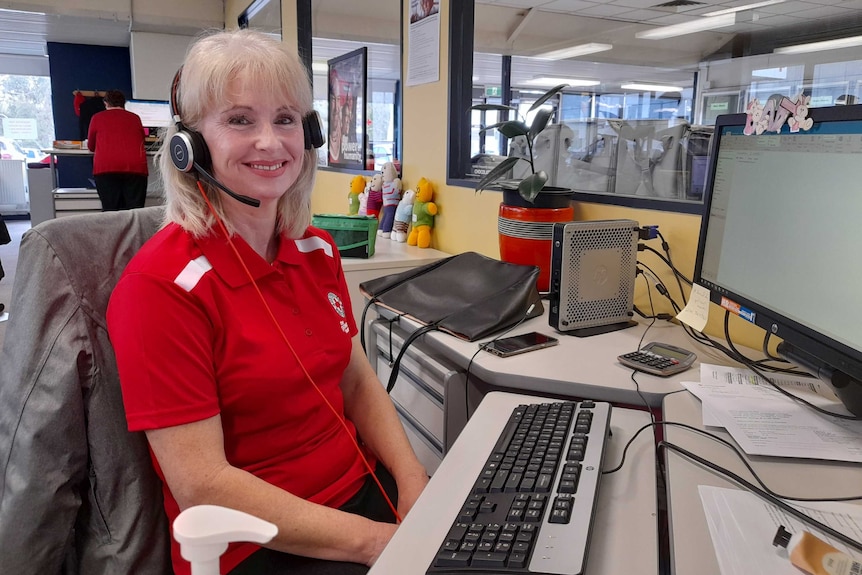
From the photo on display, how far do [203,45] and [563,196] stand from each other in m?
1.01

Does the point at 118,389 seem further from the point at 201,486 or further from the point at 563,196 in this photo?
the point at 563,196

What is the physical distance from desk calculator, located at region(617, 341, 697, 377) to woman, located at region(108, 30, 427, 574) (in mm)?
458

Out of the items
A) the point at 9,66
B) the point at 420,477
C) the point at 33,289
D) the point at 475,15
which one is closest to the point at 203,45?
the point at 33,289

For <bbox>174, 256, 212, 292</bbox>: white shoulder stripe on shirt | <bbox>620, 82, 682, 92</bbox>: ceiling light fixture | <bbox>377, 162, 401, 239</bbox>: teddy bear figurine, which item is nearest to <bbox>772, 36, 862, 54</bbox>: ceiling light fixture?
<bbox>620, 82, 682, 92</bbox>: ceiling light fixture

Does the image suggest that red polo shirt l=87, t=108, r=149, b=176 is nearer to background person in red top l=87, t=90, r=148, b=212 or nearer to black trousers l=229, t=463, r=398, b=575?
background person in red top l=87, t=90, r=148, b=212

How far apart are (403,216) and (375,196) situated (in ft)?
0.87

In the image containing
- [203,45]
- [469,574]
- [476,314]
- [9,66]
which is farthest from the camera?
[9,66]

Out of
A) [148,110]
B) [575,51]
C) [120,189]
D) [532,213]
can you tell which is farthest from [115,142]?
[575,51]

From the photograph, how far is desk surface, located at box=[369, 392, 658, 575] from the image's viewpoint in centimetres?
66

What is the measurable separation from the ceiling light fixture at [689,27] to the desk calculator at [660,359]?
6.61 m

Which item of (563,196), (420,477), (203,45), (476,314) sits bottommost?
(420,477)

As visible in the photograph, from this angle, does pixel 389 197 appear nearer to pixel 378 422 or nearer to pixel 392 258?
pixel 392 258

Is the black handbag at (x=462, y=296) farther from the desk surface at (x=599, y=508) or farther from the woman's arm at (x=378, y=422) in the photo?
the desk surface at (x=599, y=508)

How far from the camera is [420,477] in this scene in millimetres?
1141
